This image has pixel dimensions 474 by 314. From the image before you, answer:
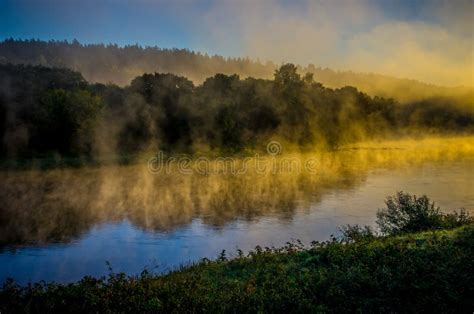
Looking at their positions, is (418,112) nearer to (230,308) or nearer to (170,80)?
(170,80)

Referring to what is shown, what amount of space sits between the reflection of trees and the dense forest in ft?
38.0

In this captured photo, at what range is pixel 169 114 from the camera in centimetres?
8100

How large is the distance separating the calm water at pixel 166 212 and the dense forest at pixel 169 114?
42.3ft

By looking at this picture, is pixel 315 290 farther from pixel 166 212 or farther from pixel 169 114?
pixel 169 114

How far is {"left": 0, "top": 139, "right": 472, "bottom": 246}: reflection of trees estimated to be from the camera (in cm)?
2852

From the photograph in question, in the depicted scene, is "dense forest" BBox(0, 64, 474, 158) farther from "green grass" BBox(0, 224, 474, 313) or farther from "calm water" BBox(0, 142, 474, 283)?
"green grass" BBox(0, 224, 474, 313)

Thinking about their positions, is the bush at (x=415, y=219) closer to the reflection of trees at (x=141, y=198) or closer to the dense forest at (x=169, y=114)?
the reflection of trees at (x=141, y=198)

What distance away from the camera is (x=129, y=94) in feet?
267

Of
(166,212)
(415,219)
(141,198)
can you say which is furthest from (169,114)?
(415,219)

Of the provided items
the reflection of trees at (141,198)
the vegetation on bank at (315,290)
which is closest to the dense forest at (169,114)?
the reflection of trees at (141,198)

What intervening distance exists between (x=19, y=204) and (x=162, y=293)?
27986 millimetres

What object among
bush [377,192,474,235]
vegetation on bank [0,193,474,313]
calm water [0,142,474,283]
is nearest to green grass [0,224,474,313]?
vegetation on bank [0,193,474,313]

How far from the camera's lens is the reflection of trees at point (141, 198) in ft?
93.6

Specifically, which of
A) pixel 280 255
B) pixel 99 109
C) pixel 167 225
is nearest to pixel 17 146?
pixel 99 109
